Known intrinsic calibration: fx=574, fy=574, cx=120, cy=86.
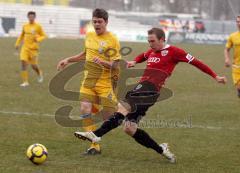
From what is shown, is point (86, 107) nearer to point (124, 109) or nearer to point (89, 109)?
point (89, 109)

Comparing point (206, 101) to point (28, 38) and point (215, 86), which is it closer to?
point (215, 86)

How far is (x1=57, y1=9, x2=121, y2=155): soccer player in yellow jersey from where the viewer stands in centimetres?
841

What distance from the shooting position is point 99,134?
7785mm

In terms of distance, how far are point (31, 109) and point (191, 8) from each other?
63.5 m

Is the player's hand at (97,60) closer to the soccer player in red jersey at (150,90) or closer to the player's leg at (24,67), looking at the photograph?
the soccer player in red jersey at (150,90)

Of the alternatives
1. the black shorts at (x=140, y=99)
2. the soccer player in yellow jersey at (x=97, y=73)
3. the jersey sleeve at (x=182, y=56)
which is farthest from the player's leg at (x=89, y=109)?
the jersey sleeve at (x=182, y=56)

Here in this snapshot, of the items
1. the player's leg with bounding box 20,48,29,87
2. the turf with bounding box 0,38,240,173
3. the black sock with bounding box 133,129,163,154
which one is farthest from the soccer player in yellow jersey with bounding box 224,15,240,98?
the player's leg with bounding box 20,48,29,87

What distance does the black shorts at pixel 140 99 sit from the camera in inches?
308

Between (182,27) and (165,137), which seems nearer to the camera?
(165,137)

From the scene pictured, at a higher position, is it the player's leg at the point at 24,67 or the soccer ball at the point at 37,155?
the soccer ball at the point at 37,155

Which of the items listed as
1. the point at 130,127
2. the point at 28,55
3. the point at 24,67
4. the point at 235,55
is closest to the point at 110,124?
the point at 130,127

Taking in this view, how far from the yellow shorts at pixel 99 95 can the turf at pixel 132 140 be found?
72cm

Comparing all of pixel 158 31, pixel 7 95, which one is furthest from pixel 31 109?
pixel 158 31

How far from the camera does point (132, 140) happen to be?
31.0ft
